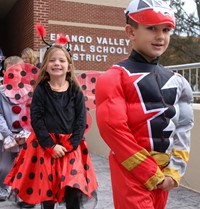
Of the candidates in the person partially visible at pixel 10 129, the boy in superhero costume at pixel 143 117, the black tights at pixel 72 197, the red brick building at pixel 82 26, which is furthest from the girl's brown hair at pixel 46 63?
the red brick building at pixel 82 26

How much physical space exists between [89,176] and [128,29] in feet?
5.56

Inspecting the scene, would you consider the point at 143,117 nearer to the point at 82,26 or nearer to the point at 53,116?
the point at 53,116

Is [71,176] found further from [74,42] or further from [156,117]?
[74,42]

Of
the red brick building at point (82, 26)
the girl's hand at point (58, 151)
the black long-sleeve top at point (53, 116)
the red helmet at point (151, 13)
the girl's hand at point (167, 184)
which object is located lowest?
the girl's hand at point (58, 151)

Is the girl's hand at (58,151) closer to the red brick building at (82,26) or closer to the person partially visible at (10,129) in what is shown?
the person partially visible at (10,129)

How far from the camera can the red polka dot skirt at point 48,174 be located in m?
3.16

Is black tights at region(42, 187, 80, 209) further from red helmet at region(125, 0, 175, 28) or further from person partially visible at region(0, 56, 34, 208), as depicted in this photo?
red helmet at region(125, 0, 175, 28)

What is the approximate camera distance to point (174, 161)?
2018 millimetres

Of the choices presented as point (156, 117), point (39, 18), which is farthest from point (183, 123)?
point (39, 18)

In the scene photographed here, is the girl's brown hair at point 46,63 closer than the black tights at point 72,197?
No

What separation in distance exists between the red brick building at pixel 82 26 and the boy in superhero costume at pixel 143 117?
10262 millimetres

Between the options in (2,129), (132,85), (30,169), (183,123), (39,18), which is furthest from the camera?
(39,18)

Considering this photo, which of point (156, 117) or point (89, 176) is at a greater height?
point (156, 117)

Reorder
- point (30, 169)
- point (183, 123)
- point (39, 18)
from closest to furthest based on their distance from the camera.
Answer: point (183, 123) < point (30, 169) < point (39, 18)
